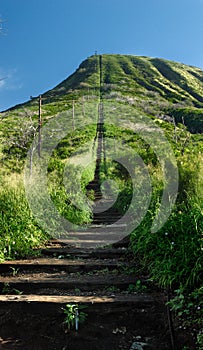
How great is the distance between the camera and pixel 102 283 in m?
4.01

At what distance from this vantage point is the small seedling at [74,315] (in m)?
3.17

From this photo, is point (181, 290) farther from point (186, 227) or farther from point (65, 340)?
point (65, 340)

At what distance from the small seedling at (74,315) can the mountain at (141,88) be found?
3369 cm

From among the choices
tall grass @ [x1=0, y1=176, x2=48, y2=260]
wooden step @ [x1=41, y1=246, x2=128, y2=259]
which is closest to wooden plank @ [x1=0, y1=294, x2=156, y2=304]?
tall grass @ [x1=0, y1=176, x2=48, y2=260]

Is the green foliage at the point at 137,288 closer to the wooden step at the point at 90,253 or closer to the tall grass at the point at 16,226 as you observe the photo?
the wooden step at the point at 90,253

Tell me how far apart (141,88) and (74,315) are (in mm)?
64534

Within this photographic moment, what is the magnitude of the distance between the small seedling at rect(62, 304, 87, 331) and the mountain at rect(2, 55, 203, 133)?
33688 mm

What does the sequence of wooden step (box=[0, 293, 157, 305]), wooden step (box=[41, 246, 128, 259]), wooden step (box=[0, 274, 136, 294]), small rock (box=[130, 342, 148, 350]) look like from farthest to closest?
1. wooden step (box=[41, 246, 128, 259])
2. wooden step (box=[0, 274, 136, 294])
3. wooden step (box=[0, 293, 157, 305])
4. small rock (box=[130, 342, 148, 350])

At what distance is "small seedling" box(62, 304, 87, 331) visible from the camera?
10.4 feet

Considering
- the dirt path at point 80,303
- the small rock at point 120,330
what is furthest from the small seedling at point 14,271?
the small rock at point 120,330

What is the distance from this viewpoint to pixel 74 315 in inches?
127

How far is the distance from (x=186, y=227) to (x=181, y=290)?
0.96 metres

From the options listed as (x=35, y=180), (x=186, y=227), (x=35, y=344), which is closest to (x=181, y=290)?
(x=186, y=227)

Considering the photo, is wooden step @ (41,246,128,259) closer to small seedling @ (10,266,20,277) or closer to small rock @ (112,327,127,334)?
small seedling @ (10,266,20,277)
